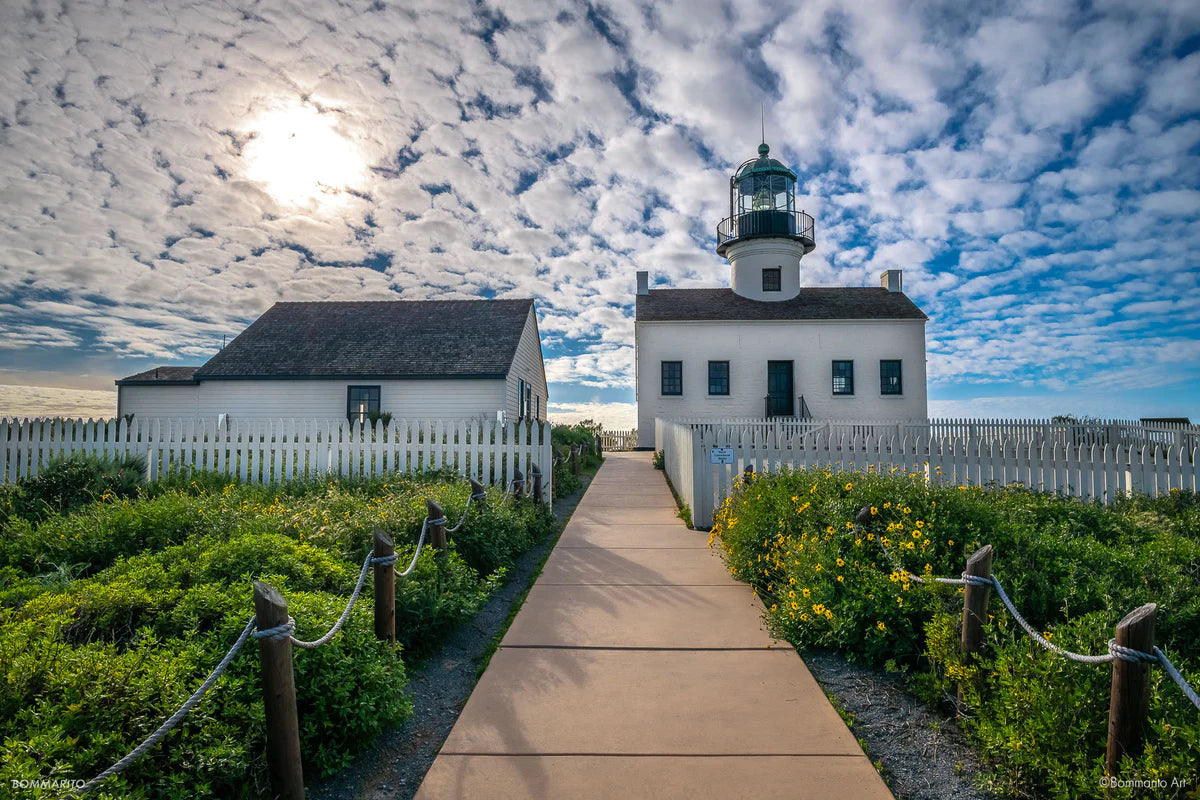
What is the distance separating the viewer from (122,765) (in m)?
2.05

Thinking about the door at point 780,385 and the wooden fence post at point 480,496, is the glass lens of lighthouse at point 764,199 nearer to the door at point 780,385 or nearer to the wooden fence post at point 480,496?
the door at point 780,385

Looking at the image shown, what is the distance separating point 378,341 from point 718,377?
14.0 meters

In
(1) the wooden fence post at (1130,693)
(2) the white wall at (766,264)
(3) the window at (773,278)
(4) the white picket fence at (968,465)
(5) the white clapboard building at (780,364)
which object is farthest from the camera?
(3) the window at (773,278)

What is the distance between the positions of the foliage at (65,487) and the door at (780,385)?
22.8 meters

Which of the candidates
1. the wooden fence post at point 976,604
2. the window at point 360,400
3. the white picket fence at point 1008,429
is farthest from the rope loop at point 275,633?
the window at point 360,400

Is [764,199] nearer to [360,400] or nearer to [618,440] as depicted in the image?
[618,440]

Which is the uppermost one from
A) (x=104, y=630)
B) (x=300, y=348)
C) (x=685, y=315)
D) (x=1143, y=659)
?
(x=685, y=315)

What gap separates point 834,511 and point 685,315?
22204 mm

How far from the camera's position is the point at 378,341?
2191cm

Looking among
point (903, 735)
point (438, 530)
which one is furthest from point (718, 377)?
point (903, 735)

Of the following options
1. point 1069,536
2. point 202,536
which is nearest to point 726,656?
point 1069,536

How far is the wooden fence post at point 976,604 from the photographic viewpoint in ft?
11.6

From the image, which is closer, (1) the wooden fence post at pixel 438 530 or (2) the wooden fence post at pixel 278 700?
(2) the wooden fence post at pixel 278 700

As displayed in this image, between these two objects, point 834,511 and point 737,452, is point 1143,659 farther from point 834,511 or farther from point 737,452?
point 737,452
